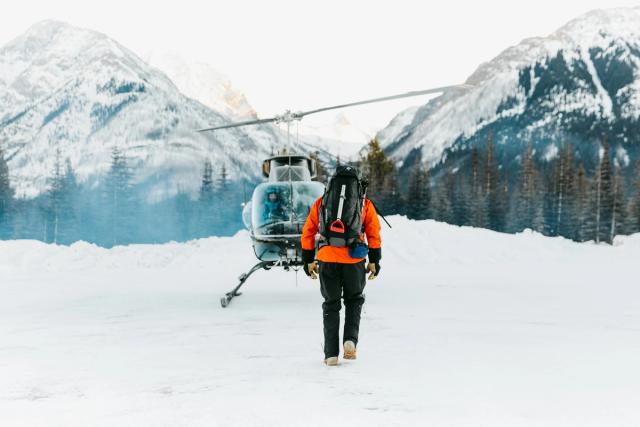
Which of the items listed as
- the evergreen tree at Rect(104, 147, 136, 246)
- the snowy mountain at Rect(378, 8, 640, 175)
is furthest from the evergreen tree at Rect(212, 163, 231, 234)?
the snowy mountain at Rect(378, 8, 640, 175)

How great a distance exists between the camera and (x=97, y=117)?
132000 mm

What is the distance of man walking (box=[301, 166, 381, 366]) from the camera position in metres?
5.64

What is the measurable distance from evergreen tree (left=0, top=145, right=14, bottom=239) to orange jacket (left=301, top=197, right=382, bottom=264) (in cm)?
5698

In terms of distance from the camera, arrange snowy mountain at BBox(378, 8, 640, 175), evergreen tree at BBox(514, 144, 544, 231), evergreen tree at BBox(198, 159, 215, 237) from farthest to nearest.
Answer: snowy mountain at BBox(378, 8, 640, 175)
evergreen tree at BBox(198, 159, 215, 237)
evergreen tree at BBox(514, 144, 544, 231)

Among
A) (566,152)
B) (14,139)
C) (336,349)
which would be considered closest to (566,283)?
(336,349)

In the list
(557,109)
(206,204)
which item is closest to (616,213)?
(206,204)

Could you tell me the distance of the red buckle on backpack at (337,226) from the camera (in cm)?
564

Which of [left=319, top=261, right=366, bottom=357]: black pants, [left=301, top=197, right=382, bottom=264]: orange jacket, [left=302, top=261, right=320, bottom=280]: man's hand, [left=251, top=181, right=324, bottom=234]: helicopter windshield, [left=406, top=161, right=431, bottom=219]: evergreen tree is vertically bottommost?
[left=319, top=261, right=366, bottom=357]: black pants

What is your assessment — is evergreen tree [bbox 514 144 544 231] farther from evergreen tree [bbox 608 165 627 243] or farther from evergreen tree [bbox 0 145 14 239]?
evergreen tree [bbox 0 145 14 239]

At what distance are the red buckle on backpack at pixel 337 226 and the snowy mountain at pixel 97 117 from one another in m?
90.4

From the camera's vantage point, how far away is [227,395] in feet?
14.1

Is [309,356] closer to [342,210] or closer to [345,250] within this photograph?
[345,250]

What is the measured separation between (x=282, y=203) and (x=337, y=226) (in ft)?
16.5

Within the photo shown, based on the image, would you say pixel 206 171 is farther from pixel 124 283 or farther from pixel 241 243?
pixel 124 283
